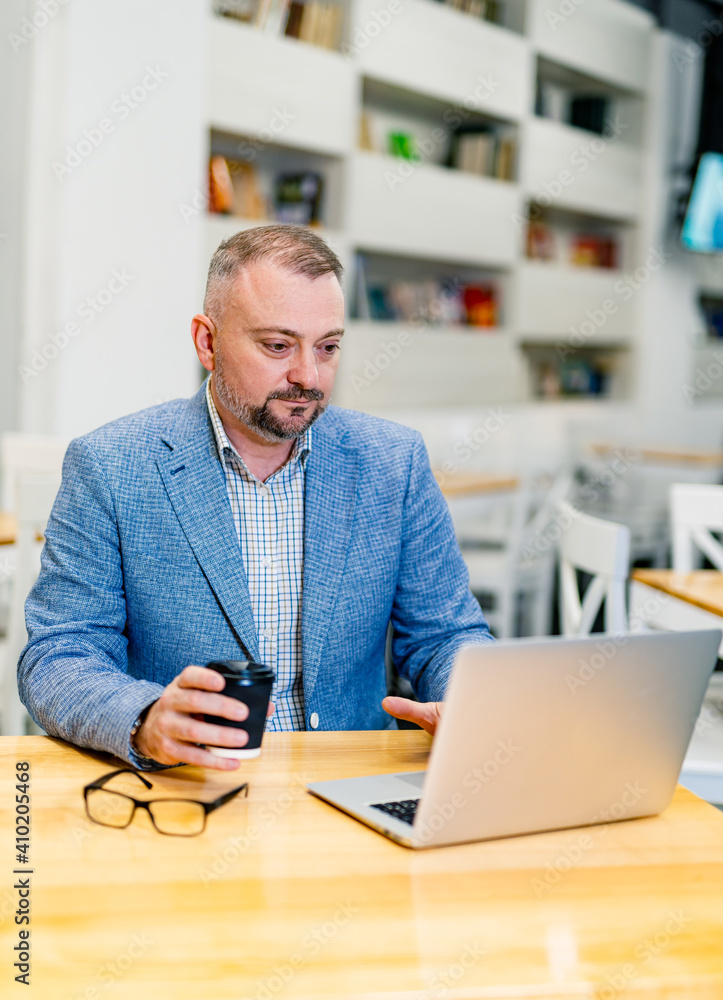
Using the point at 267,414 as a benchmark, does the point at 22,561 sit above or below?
below

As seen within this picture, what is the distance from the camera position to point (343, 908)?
86 cm

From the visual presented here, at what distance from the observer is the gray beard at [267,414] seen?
1395 millimetres

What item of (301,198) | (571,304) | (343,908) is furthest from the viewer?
(571,304)

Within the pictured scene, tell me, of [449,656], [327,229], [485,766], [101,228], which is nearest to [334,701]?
[449,656]

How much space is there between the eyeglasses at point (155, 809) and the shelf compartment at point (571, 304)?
5776 millimetres

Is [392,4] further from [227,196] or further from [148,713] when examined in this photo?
[148,713]

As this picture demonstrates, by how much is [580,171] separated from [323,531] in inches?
240

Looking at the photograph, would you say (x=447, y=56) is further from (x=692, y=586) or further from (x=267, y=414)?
(x=267, y=414)

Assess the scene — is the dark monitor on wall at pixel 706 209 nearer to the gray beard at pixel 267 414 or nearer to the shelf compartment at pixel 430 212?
the shelf compartment at pixel 430 212

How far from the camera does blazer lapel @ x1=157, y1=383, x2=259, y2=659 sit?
4.51ft

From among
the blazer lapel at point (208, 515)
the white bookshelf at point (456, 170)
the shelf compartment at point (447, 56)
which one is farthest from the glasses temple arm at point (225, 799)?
the shelf compartment at point (447, 56)

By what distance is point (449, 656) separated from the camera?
4.82ft

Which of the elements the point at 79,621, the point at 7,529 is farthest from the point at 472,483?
the point at 79,621

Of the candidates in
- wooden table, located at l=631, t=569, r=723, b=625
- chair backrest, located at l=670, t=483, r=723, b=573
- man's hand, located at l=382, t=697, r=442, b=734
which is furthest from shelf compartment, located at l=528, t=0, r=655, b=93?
man's hand, located at l=382, t=697, r=442, b=734
